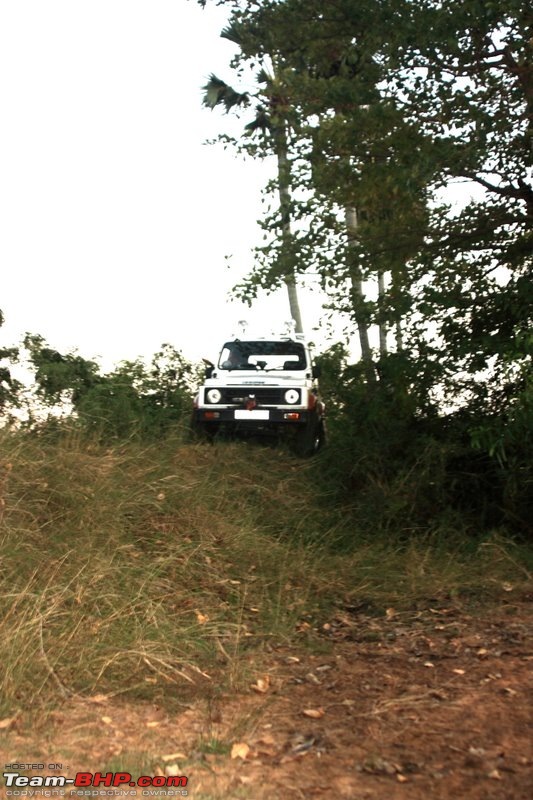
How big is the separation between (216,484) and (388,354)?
2870 mm

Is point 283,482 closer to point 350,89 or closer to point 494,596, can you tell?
point 494,596

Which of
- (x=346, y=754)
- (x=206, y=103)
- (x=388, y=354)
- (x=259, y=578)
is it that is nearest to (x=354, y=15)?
(x=388, y=354)

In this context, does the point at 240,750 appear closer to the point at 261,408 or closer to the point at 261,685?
the point at 261,685

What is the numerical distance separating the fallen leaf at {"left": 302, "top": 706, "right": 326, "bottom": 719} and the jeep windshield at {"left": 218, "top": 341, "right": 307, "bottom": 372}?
10529 millimetres

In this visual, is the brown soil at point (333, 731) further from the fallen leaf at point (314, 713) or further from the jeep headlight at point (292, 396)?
the jeep headlight at point (292, 396)

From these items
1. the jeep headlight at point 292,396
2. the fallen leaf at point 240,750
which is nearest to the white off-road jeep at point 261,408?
the jeep headlight at point 292,396

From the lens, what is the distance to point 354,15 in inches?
481

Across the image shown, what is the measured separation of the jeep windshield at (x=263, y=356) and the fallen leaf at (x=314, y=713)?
34.5 ft

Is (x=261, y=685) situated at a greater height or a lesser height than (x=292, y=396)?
lesser

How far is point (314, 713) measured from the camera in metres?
5.55

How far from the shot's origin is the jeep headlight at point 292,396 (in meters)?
14.7

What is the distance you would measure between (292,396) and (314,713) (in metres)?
9.40

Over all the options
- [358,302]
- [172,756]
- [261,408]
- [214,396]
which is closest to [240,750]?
[172,756]

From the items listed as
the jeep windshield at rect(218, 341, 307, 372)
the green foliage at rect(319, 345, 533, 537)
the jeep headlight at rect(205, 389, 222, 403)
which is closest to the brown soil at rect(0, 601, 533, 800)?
the green foliage at rect(319, 345, 533, 537)
